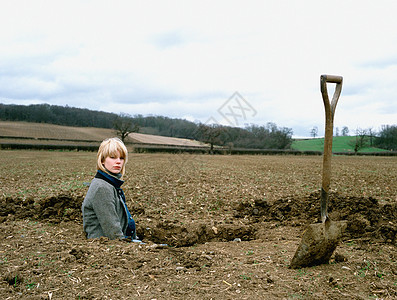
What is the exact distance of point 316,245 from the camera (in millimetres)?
3055

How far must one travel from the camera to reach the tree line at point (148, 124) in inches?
2190

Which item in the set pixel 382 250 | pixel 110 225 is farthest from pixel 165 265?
pixel 382 250

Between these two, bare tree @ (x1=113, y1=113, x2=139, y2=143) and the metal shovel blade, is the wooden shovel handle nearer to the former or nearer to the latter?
the metal shovel blade

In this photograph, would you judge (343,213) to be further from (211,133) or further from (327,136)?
(211,133)

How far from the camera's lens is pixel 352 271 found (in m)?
2.96

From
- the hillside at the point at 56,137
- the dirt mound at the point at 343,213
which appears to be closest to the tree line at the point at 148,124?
the hillside at the point at 56,137

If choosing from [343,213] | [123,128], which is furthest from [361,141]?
[343,213]

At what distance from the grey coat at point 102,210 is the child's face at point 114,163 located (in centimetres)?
19

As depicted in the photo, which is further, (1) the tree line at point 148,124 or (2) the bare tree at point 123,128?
(1) the tree line at point 148,124

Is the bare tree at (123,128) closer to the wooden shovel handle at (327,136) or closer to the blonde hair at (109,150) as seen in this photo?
the blonde hair at (109,150)

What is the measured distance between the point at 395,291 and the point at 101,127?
88378 millimetres

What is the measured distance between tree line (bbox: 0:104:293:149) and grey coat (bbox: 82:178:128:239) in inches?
1867

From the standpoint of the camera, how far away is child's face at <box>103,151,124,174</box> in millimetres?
3754

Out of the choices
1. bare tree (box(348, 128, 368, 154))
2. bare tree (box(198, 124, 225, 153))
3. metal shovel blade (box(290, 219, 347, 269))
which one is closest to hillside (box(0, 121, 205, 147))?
bare tree (box(198, 124, 225, 153))
